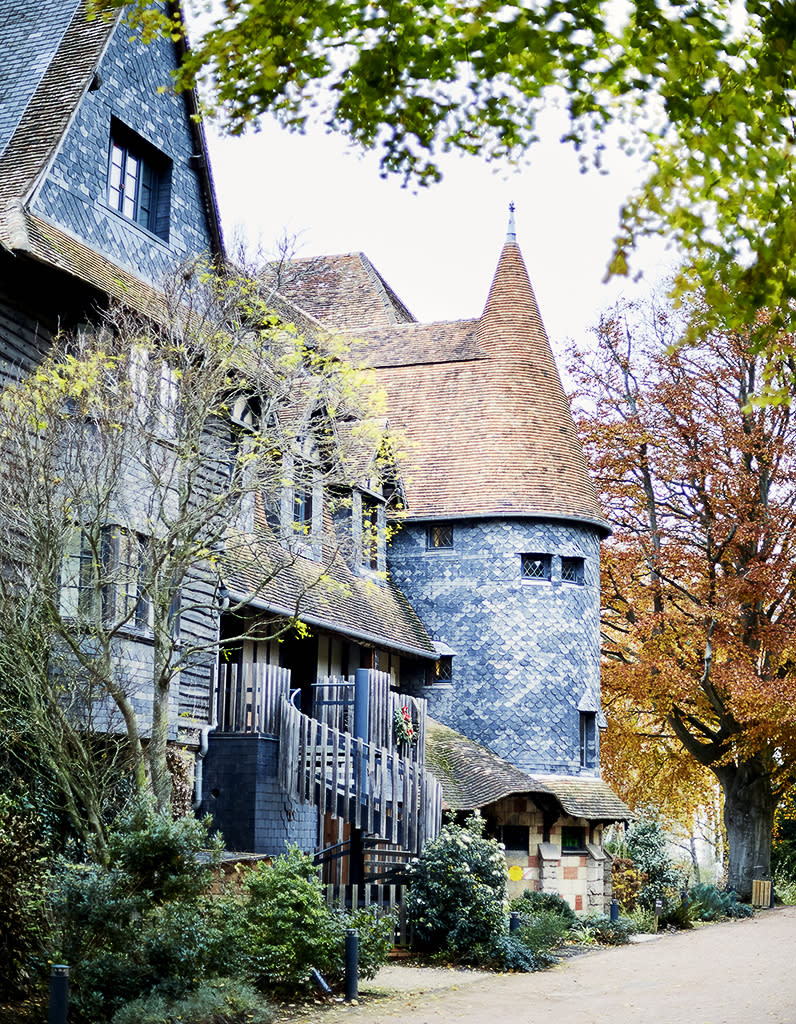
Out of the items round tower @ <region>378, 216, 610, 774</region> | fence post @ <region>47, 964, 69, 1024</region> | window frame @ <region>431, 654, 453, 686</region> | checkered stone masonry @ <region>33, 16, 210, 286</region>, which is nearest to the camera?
fence post @ <region>47, 964, 69, 1024</region>

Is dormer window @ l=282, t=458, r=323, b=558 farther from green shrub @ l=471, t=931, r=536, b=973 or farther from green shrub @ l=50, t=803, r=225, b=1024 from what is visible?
green shrub @ l=471, t=931, r=536, b=973

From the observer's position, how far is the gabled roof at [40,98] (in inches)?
606

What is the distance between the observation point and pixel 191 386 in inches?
551

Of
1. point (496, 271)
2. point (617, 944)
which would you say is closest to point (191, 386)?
point (617, 944)

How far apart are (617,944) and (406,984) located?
8.37 meters

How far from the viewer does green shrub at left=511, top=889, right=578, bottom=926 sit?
22.4 metres

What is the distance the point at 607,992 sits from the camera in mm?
14758

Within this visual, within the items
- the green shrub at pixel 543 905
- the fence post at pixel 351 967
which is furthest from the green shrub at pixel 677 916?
the fence post at pixel 351 967

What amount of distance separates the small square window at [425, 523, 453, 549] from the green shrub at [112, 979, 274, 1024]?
1619 centimetres

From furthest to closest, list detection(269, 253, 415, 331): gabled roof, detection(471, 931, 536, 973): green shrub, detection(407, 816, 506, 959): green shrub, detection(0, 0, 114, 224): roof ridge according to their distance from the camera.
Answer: detection(269, 253, 415, 331): gabled roof → detection(407, 816, 506, 959): green shrub → detection(471, 931, 536, 973): green shrub → detection(0, 0, 114, 224): roof ridge

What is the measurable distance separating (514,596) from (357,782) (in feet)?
32.1

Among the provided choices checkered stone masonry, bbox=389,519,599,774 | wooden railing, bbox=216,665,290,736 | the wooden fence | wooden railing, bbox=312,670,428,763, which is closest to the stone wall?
checkered stone masonry, bbox=389,519,599,774

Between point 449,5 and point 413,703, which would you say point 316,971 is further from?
point 449,5

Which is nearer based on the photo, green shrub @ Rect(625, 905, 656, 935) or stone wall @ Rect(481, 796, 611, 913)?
stone wall @ Rect(481, 796, 611, 913)
